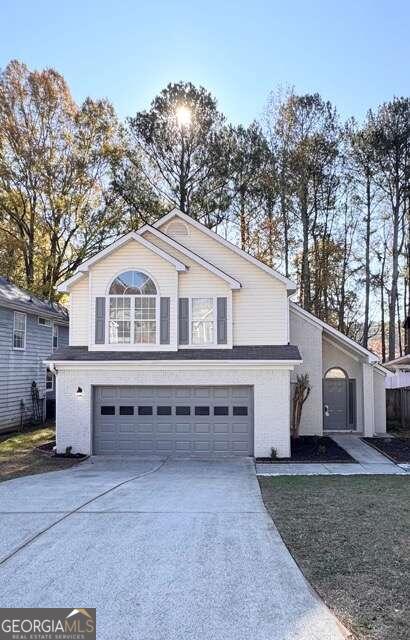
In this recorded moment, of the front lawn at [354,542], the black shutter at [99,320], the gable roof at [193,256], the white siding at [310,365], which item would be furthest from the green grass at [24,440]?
the white siding at [310,365]

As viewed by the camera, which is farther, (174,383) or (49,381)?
(49,381)

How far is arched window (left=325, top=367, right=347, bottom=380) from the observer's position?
20.5 meters

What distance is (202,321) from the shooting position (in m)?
16.5

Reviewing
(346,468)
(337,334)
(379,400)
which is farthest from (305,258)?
(346,468)

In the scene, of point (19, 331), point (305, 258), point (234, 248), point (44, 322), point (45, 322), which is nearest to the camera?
point (234, 248)

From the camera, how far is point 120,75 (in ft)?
55.6

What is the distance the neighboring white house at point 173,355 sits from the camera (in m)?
15.7

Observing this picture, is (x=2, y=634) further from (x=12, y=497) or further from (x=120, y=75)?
(x=120, y=75)

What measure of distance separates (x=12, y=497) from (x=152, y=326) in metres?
7.22

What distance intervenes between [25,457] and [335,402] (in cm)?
1144

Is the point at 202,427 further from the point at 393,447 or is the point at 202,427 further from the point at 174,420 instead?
the point at 393,447

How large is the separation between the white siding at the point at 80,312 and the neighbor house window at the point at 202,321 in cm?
343

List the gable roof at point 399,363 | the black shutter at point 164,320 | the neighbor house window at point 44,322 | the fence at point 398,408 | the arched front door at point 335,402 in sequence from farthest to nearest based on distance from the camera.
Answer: the gable roof at point 399,363 < the neighbor house window at point 44,322 < the fence at point 398,408 < the arched front door at point 335,402 < the black shutter at point 164,320

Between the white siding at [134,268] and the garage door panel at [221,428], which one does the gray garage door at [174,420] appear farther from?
the white siding at [134,268]
